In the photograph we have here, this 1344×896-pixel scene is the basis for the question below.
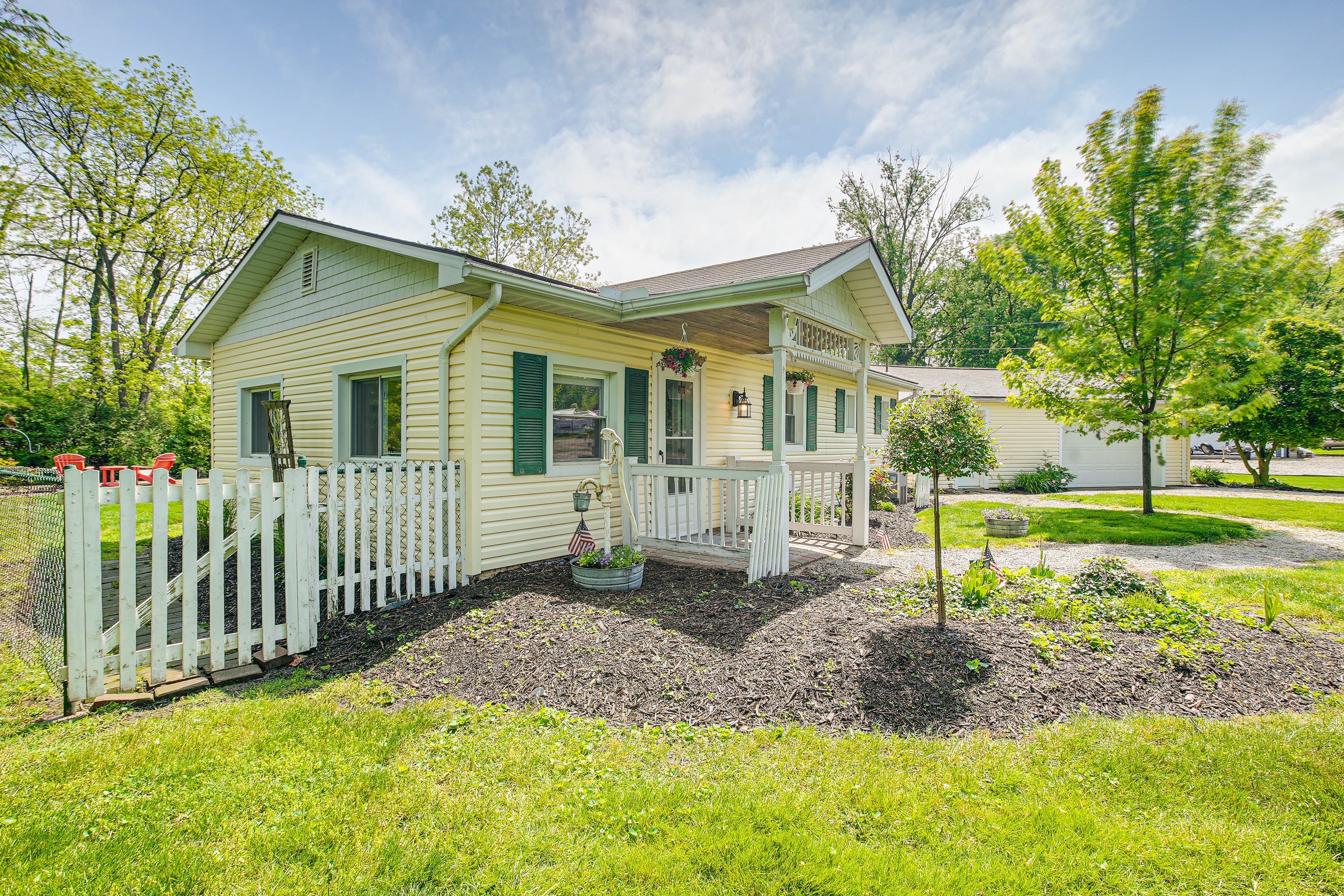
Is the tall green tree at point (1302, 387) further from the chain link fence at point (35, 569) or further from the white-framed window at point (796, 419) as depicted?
the chain link fence at point (35, 569)

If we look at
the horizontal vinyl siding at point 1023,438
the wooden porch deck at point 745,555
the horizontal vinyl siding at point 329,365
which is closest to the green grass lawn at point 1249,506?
the horizontal vinyl siding at point 1023,438

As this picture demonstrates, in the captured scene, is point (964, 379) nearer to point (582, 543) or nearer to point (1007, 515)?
point (1007, 515)

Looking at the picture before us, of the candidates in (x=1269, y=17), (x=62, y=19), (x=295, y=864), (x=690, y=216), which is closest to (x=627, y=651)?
(x=295, y=864)

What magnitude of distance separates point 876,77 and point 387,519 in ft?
26.2

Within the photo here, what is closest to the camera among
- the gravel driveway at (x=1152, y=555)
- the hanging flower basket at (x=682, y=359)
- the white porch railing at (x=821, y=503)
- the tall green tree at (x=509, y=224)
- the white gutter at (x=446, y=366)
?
the white gutter at (x=446, y=366)

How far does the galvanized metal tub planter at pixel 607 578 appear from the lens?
5180 millimetres

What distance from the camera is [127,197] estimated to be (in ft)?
53.4

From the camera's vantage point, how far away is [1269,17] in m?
5.68

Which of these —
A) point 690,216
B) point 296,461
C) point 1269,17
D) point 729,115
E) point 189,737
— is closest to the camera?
point 189,737

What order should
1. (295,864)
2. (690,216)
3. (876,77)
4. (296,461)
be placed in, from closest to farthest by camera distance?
1. (295,864)
2. (296,461)
3. (876,77)
4. (690,216)

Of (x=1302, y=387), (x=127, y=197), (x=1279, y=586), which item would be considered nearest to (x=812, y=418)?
(x=1279, y=586)

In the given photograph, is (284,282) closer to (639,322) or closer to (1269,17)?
(639,322)

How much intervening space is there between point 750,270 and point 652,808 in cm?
578

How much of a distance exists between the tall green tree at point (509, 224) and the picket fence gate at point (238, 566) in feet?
63.9
